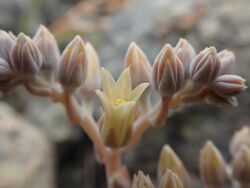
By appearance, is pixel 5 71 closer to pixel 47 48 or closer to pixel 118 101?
pixel 47 48

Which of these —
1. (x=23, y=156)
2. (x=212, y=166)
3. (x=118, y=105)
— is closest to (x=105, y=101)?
(x=118, y=105)

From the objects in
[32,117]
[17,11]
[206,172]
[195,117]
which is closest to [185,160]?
[195,117]

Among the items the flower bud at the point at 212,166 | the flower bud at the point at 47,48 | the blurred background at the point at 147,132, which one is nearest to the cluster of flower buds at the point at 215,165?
the flower bud at the point at 212,166

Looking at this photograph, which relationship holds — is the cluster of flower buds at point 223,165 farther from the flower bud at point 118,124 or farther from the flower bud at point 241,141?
the flower bud at point 118,124

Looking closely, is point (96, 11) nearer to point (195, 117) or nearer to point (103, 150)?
point (195, 117)

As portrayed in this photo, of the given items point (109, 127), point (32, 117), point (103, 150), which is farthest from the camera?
point (32, 117)

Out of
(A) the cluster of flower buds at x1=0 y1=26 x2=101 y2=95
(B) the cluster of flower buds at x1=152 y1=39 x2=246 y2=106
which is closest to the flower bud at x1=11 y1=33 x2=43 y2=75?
(A) the cluster of flower buds at x1=0 y1=26 x2=101 y2=95
